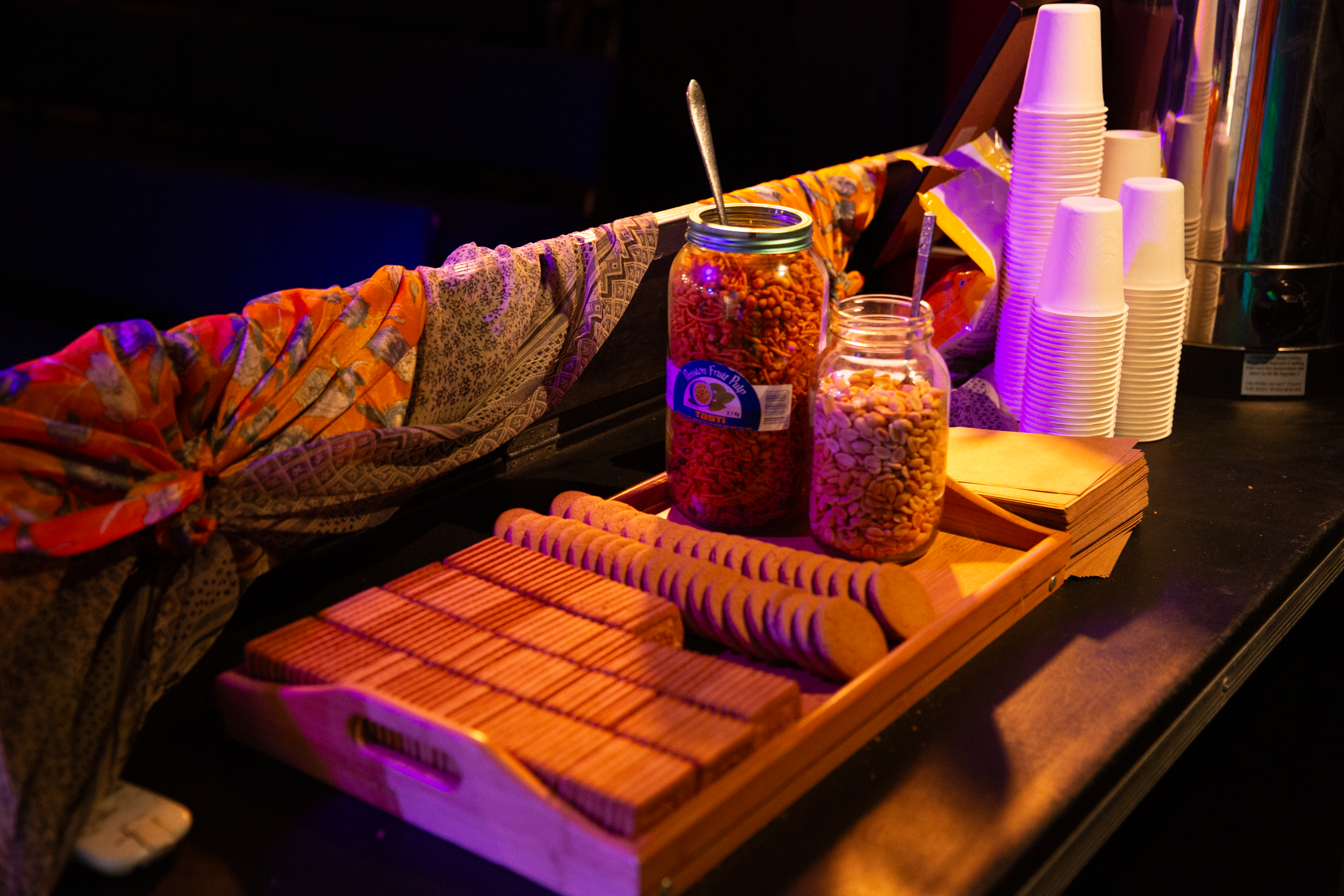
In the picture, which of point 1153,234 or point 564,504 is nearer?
point 564,504

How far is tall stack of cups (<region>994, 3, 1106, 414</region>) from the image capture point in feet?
3.82

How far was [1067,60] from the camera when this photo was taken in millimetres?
1161

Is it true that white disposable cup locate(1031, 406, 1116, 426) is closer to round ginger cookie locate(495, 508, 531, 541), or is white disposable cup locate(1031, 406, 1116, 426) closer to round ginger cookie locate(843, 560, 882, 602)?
round ginger cookie locate(843, 560, 882, 602)

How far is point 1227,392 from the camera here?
137cm

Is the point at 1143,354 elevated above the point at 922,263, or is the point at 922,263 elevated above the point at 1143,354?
the point at 922,263

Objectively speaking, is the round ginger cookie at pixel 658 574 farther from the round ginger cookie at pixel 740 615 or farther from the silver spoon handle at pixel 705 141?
the silver spoon handle at pixel 705 141

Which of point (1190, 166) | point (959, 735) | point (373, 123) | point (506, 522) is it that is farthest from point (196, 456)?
point (373, 123)

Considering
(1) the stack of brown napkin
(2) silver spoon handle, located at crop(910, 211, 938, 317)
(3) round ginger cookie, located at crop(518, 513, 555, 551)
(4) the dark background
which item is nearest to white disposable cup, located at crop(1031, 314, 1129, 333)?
(1) the stack of brown napkin

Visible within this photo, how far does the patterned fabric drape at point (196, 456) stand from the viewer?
0.71 m

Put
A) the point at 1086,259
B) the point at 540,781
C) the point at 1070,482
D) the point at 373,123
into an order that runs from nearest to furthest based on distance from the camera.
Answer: the point at 540,781, the point at 1070,482, the point at 1086,259, the point at 373,123

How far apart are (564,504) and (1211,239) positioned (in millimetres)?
789

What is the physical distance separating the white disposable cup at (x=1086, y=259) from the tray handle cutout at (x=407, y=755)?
2.35ft

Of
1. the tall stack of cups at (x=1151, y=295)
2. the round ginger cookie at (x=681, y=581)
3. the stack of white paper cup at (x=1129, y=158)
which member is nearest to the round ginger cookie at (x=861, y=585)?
the round ginger cookie at (x=681, y=581)

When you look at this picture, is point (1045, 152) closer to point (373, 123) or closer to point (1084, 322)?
point (1084, 322)
